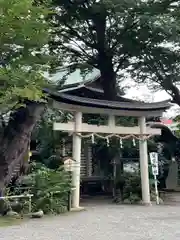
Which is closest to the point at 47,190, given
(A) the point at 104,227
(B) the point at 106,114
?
(A) the point at 104,227

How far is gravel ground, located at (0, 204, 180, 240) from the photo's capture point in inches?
275

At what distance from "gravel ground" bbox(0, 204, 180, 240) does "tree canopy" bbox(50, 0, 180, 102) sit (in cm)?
612

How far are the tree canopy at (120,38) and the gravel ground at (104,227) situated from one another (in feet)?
20.1

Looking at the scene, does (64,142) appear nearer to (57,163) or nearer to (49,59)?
(57,163)

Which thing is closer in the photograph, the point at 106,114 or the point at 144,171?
the point at 106,114

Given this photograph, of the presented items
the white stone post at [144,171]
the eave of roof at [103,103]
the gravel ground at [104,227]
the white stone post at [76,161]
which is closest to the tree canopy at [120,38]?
the eave of roof at [103,103]

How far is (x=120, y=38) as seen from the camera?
13.8m

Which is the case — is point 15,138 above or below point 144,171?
above

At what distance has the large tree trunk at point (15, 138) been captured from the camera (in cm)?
997

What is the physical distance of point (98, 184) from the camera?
16.9 m

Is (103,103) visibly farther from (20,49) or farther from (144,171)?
(20,49)

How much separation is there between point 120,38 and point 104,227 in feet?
26.1

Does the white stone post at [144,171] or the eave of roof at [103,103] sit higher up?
the eave of roof at [103,103]

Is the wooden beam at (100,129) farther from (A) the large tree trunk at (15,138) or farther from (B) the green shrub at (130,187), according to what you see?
(B) the green shrub at (130,187)
